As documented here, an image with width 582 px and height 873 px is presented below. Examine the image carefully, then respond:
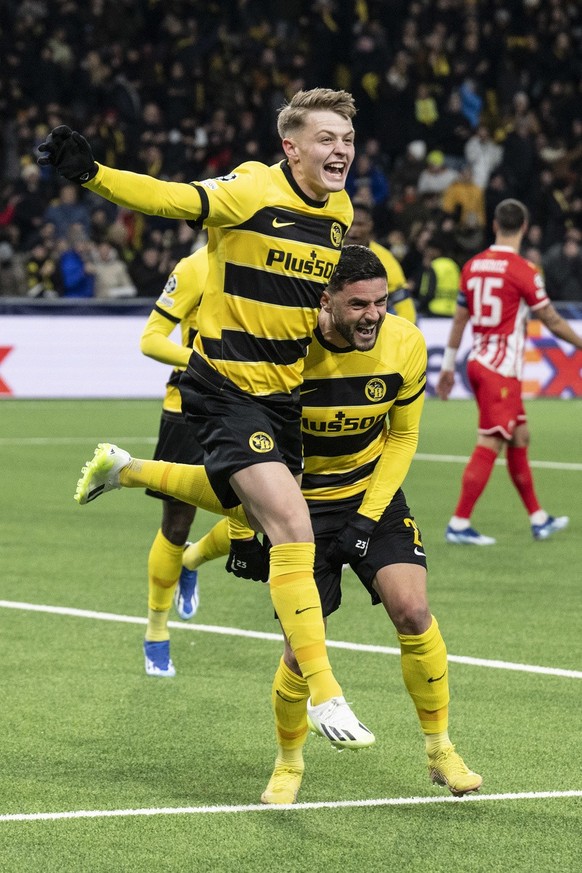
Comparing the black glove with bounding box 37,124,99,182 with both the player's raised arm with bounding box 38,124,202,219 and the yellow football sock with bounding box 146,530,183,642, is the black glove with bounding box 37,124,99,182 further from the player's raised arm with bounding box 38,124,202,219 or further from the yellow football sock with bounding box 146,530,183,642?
the yellow football sock with bounding box 146,530,183,642

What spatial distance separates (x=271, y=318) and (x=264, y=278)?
0.14 meters

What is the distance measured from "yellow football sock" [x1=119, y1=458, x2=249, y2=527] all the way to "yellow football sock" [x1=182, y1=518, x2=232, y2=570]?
4.03 ft

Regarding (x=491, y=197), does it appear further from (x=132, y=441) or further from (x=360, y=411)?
(x=360, y=411)

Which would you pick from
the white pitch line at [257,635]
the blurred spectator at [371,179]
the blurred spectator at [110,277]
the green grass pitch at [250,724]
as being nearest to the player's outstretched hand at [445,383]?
the green grass pitch at [250,724]

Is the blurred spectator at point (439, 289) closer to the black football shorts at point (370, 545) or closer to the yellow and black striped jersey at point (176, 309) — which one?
the yellow and black striped jersey at point (176, 309)

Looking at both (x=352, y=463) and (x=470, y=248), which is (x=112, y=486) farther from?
(x=470, y=248)

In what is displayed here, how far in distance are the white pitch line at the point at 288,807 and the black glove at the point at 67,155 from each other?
197 centimetres

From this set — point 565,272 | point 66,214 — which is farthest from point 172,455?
point 565,272

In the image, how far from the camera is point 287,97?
962 inches

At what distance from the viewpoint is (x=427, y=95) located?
24.5 meters

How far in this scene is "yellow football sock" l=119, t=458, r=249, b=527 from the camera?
551 cm

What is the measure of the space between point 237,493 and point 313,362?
62 cm

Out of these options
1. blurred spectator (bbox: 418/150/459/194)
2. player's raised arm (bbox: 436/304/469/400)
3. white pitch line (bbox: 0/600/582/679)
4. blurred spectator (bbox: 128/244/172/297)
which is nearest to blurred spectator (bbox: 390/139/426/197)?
blurred spectator (bbox: 418/150/459/194)

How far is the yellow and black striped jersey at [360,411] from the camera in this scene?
5.28m
